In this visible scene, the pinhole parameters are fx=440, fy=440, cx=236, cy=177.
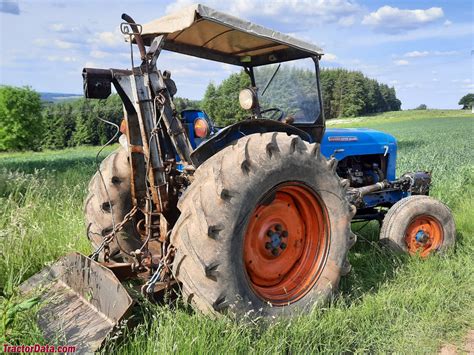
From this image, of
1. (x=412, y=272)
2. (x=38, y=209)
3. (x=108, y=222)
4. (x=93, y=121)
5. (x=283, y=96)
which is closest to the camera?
(x=108, y=222)

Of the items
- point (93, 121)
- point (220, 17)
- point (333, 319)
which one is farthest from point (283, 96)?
point (93, 121)

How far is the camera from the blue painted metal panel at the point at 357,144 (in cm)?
497

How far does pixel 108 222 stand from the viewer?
3.87 meters

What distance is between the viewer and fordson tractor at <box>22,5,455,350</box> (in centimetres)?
277

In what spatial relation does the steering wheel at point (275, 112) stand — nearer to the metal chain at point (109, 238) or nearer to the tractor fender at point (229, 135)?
the tractor fender at point (229, 135)

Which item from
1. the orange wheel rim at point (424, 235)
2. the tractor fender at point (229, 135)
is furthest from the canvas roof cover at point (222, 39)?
the orange wheel rim at point (424, 235)

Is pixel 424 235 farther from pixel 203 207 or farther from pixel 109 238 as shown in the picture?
pixel 109 238

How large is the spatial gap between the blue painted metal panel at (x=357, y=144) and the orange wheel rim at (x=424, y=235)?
88cm

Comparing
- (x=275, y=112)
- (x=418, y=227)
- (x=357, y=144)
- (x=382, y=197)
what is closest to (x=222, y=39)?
(x=275, y=112)

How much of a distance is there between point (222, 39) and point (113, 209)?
6.04 feet

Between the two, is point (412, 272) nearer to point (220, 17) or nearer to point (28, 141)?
point (220, 17)

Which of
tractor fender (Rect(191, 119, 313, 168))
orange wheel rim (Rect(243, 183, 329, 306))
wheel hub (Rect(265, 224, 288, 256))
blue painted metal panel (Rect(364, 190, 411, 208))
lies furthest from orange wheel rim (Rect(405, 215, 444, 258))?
tractor fender (Rect(191, 119, 313, 168))

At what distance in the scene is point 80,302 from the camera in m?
3.05

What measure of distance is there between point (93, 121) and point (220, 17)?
4900cm
